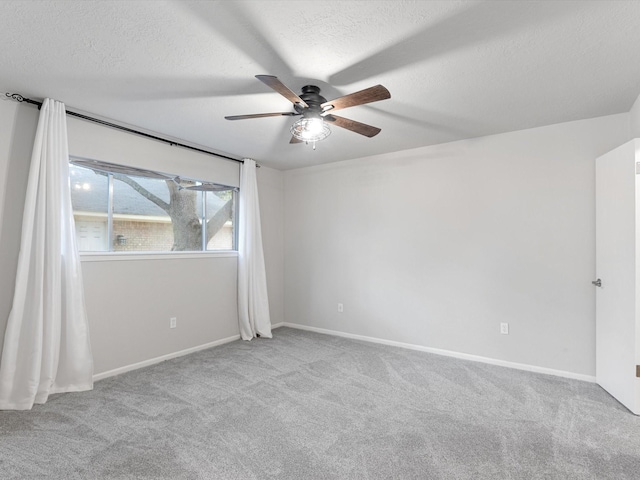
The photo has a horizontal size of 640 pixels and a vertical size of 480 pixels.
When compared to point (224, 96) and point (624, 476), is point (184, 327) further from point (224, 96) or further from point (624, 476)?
point (624, 476)

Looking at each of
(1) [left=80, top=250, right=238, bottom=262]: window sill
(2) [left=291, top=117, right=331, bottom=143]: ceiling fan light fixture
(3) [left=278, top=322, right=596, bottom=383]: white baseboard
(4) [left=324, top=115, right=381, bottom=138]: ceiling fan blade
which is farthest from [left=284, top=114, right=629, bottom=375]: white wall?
(2) [left=291, top=117, right=331, bottom=143]: ceiling fan light fixture

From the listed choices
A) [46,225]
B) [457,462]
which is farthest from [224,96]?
[457,462]

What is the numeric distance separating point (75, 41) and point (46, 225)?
1491 millimetres

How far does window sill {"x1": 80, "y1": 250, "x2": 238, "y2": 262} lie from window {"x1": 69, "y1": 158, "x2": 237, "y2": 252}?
11 centimetres

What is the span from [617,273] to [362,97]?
2.50 meters

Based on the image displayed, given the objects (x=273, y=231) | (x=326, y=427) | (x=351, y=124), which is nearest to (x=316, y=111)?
(x=351, y=124)

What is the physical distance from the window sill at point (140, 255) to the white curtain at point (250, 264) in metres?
0.28

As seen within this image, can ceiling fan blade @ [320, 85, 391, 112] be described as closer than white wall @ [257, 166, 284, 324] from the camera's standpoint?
Yes

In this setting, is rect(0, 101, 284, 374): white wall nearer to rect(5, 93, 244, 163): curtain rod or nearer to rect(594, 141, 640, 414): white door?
rect(5, 93, 244, 163): curtain rod

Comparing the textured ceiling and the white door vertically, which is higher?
the textured ceiling

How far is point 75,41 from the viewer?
1.92 metres

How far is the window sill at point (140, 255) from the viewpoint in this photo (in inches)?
119

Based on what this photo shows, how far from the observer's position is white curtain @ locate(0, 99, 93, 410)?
8.25 ft

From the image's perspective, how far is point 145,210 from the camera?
3.62 meters
